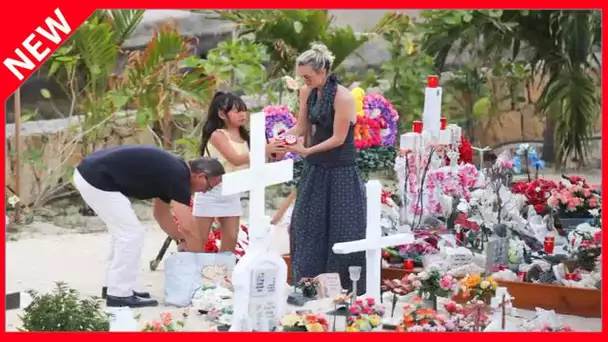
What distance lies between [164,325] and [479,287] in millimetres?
1743

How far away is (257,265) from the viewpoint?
28.0 feet

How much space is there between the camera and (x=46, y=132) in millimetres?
13594

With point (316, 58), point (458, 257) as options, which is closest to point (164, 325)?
point (316, 58)

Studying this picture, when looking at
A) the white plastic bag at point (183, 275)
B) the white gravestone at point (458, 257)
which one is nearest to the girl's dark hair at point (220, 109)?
the white plastic bag at point (183, 275)

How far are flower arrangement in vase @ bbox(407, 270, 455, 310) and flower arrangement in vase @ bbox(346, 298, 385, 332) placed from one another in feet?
1.12

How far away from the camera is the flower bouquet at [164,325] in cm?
848

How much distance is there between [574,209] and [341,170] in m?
2.27

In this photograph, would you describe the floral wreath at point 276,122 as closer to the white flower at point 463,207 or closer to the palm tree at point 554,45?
the white flower at point 463,207

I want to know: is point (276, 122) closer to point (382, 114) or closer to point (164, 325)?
point (382, 114)

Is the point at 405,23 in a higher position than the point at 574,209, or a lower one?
higher

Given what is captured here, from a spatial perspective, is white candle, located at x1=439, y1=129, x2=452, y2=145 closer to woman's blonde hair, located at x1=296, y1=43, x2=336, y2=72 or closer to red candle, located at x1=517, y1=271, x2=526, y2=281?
red candle, located at x1=517, y1=271, x2=526, y2=281

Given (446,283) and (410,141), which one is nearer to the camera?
(446,283)

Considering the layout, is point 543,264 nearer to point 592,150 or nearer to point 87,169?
point 87,169

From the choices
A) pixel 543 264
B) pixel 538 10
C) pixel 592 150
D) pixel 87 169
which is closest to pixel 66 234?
pixel 87 169
